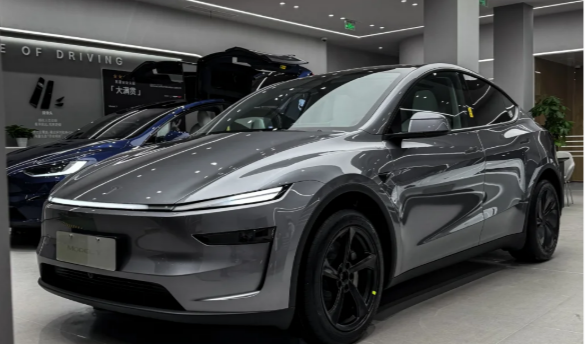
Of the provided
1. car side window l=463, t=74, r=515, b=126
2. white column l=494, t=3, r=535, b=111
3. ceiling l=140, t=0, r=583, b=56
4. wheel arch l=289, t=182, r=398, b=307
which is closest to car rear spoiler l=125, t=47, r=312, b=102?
car side window l=463, t=74, r=515, b=126

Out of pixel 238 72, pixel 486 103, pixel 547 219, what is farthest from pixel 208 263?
pixel 238 72

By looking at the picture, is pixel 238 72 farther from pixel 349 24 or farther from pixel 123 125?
pixel 349 24

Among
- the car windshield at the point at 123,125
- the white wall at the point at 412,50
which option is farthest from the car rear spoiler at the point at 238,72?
the white wall at the point at 412,50

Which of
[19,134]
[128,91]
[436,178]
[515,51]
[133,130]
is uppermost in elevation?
[515,51]

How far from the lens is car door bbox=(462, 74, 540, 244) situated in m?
3.14

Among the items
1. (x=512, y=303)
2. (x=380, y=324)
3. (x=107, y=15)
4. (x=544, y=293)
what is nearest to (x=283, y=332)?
(x=380, y=324)

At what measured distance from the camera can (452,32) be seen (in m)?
6.59

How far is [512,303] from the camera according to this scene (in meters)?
2.89

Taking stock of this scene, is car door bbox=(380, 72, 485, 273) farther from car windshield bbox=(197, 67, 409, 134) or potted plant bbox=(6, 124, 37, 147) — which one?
potted plant bbox=(6, 124, 37, 147)

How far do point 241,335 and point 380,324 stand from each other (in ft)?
2.05

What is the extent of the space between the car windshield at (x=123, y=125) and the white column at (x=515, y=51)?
288 inches

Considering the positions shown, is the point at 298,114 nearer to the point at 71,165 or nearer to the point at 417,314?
the point at 417,314

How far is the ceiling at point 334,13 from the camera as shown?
10.9m

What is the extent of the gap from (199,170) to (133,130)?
3.28 metres
